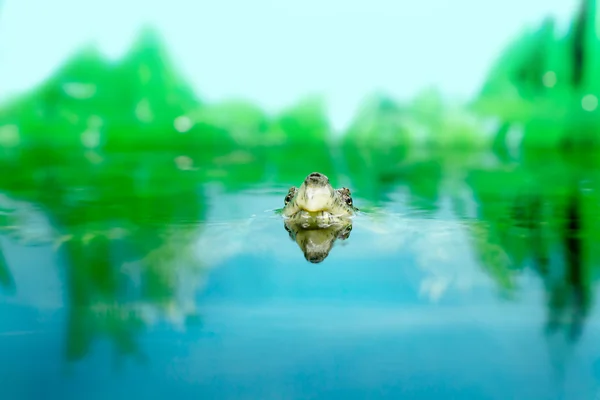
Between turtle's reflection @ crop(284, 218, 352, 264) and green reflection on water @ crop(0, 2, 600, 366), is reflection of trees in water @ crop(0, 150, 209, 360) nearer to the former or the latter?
green reflection on water @ crop(0, 2, 600, 366)

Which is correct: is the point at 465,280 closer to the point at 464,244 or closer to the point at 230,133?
the point at 464,244

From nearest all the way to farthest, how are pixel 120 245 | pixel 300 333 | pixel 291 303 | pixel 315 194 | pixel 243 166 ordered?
1. pixel 300 333
2. pixel 291 303
3. pixel 120 245
4. pixel 315 194
5. pixel 243 166

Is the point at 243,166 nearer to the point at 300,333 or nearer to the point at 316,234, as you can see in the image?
the point at 316,234

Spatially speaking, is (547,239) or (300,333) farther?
(547,239)

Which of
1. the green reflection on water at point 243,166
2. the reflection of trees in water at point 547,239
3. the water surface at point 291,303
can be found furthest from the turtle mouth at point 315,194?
the reflection of trees in water at point 547,239

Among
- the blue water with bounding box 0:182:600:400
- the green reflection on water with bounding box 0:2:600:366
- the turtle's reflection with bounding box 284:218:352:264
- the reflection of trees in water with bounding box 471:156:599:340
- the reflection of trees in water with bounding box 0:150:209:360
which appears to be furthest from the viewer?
the turtle's reflection with bounding box 284:218:352:264

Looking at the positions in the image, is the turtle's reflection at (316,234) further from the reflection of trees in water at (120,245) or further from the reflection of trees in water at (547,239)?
the reflection of trees in water at (547,239)

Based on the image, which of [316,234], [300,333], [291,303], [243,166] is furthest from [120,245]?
[243,166]

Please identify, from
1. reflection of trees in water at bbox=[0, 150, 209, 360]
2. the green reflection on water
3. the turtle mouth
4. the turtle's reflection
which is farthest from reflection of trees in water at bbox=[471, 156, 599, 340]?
reflection of trees in water at bbox=[0, 150, 209, 360]
